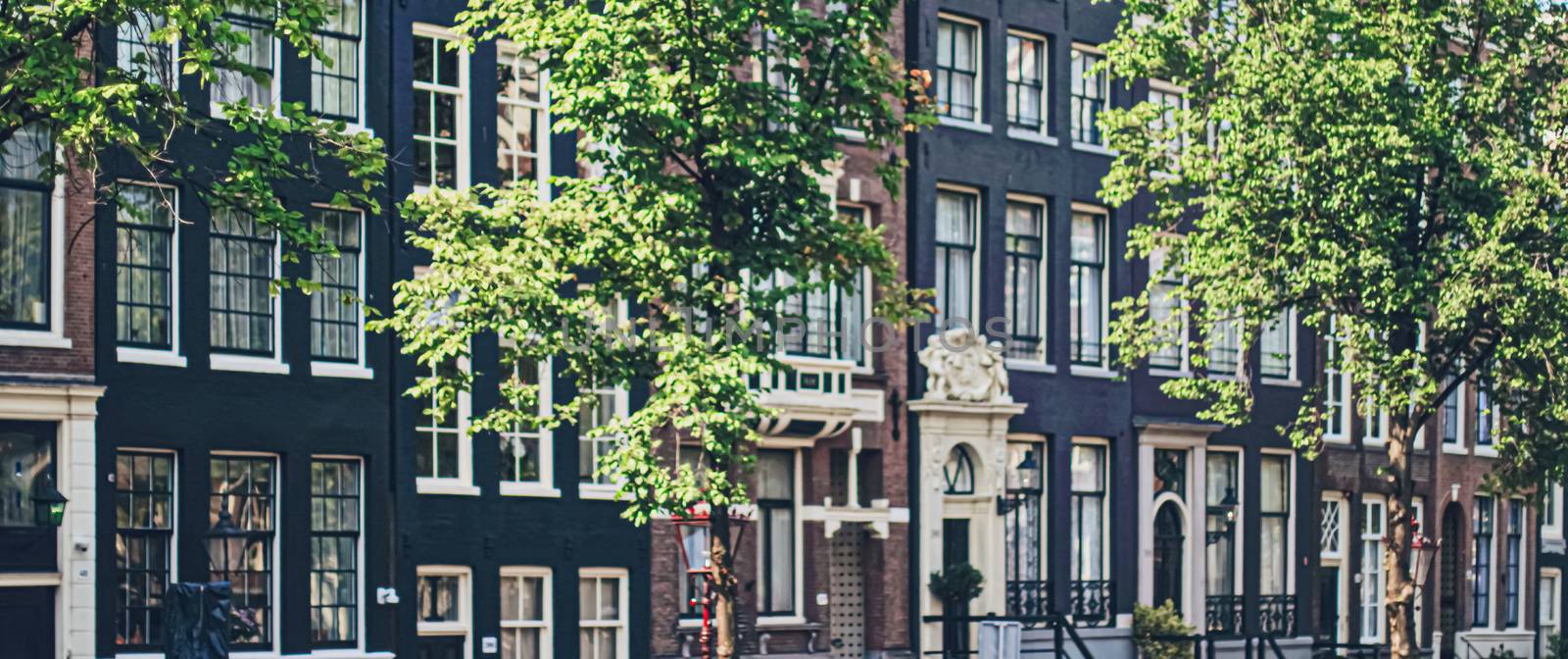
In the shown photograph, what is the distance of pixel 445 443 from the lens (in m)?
32.4

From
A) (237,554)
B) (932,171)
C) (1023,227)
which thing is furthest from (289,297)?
(1023,227)

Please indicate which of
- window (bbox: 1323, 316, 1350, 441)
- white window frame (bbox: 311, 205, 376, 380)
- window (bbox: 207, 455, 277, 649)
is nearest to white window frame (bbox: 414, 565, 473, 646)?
window (bbox: 207, 455, 277, 649)

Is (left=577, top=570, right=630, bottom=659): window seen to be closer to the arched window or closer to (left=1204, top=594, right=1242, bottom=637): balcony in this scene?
the arched window

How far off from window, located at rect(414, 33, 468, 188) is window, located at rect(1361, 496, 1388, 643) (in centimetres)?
2204

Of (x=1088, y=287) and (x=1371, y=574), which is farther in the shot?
(x=1371, y=574)

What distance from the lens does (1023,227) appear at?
40969mm

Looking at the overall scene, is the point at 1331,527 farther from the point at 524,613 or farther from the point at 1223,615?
the point at 524,613

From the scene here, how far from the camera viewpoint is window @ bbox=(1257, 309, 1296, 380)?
45.8 metres

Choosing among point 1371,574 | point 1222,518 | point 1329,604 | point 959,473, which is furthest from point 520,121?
point 1371,574

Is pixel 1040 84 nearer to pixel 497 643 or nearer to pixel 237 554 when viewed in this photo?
pixel 497 643

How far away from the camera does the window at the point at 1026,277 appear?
40.7 meters

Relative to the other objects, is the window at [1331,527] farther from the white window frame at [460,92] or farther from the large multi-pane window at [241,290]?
the large multi-pane window at [241,290]

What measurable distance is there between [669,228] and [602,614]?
8.27 metres

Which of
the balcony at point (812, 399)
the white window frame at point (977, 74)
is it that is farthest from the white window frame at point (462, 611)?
the white window frame at point (977, 74)
